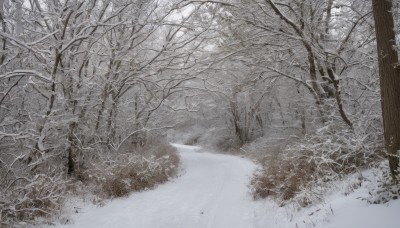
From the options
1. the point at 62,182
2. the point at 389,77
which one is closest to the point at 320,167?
the point at 389,77

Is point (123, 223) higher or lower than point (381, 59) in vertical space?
lower

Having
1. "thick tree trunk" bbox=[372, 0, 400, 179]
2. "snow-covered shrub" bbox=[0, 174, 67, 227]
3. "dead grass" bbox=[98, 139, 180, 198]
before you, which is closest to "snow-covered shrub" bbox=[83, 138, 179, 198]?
"dead grass" bbox=[98, 139, 180, 198]

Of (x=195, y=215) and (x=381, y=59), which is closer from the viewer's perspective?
(x=381, y=59)

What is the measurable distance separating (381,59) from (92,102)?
30.6 ft

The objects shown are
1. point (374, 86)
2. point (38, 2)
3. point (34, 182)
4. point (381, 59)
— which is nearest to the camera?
point (381, 59)

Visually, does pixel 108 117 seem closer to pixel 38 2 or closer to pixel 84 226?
pixel 38 2

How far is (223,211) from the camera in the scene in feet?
27.4

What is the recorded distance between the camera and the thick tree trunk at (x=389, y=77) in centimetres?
534

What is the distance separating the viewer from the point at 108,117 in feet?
43.3

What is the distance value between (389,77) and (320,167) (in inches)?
119

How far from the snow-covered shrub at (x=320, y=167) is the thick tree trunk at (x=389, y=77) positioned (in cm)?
143

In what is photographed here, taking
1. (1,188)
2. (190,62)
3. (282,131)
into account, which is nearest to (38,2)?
(190,62)

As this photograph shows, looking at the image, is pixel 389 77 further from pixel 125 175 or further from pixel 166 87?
pixel 166 87

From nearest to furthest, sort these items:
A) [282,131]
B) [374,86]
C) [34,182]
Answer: [34,182] → [374,86] → [282,131]
